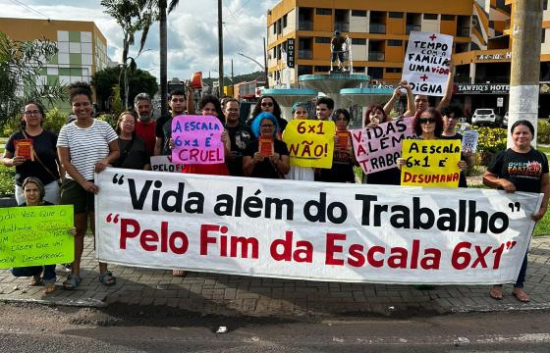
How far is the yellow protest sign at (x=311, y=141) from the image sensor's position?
5184mm

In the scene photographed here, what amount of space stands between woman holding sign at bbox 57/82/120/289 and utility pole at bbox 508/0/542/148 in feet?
14.9

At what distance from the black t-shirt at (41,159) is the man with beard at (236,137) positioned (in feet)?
5.87

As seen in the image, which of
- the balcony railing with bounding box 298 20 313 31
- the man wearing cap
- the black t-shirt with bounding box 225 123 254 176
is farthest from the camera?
the balcony railing with bounding box 298 20 313 31

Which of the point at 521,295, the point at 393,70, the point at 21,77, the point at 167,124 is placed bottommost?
the point at 521,295

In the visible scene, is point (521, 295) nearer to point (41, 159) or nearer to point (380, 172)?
point (380, 172)

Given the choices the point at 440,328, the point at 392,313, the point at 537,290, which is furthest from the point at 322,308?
the point at 537,290

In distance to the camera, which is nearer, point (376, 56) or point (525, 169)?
point (525, 169)

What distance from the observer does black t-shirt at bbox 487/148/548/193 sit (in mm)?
4621

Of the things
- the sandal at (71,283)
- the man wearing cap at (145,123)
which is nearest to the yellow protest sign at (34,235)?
the sandal at (71,283)

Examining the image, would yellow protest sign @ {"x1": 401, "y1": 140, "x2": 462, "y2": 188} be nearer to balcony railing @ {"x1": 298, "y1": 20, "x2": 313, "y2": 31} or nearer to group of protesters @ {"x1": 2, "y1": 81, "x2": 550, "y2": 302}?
group of protesters @ {"x1": 2, "y1": 81, "x2": 550, "y2": 302}

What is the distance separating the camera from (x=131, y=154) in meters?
5.38

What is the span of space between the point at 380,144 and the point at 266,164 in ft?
4.16

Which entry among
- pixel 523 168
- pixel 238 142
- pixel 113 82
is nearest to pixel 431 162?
pixel 523 168

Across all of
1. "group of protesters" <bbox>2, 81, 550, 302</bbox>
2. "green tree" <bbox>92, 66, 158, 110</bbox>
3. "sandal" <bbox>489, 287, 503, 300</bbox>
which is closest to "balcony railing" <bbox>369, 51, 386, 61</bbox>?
"green tree" <bbox>92, 66, 158, 110</bbox>
